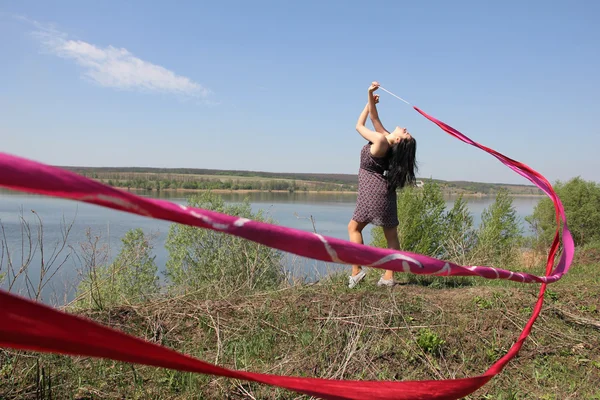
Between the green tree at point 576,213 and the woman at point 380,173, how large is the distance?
1626 centimetres

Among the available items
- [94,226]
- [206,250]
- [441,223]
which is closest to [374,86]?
[206,250]

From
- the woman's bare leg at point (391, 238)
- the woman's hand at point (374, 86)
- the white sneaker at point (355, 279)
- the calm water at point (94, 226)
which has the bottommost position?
the calm water at point (94, 226)

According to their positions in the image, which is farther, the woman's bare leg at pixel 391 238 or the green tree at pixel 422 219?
the green tree at pixel 422 219

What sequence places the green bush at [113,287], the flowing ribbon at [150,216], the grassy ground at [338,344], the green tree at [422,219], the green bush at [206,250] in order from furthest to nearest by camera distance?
1. the green tree at [422,219]
2. the green bush at [206,250]
3. the green bush at [113,287]
4. the grassy ground at [338,344]
5. the flowing ribbon at [150,216]

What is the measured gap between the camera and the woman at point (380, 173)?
4.89 meters

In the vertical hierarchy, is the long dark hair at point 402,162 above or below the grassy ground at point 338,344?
above

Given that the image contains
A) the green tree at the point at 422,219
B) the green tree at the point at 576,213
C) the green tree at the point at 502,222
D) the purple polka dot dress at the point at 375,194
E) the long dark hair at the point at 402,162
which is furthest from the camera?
the green tree at the point at 576,213

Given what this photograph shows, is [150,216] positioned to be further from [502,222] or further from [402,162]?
[502,222]

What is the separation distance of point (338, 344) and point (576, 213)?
1988cm

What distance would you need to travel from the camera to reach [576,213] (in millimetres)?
19781

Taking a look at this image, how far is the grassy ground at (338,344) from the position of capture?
111 inches

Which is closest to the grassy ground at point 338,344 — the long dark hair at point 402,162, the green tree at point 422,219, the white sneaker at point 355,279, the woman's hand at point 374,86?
the white sneaker at point 355,279

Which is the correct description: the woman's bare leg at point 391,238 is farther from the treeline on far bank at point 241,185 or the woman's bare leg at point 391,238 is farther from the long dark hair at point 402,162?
the treeline on far bank at point 241,185

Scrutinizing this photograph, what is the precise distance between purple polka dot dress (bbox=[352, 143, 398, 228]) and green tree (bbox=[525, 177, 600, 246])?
16305 mm
